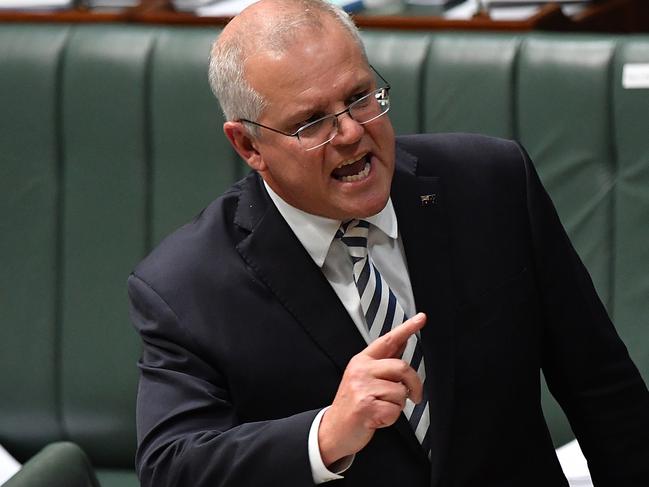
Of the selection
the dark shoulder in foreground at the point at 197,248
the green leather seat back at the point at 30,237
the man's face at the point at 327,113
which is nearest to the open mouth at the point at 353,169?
the man's face at the point at 327,113

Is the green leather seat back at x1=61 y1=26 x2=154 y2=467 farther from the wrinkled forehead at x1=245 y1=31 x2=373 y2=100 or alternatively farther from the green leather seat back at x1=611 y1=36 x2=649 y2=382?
the wrinkled forehead at x1=245 y1=31 x2=373 y2=100

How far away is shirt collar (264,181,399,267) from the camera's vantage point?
173 centimetres

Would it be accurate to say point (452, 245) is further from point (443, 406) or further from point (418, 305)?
point (443, 406)

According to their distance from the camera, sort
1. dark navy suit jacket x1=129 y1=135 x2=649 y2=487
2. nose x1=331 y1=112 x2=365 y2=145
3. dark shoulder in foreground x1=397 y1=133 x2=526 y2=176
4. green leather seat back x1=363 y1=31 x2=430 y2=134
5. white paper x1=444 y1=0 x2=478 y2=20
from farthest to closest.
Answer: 1. white paper x1=444 y1=0 x2=478 y2=20
2. green leather seat back x1=363 y1=31 x2=430 y2=134
3. dark shoulder in foreground x1=397 y1=133 x2=526 y2=176
4. dark navy suit jacket x1=129 y1=135 x2=649 y2=487
5. nose x1=331 y1=112 x2=365 y2=145

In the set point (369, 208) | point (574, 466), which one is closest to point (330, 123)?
point (369, 208)

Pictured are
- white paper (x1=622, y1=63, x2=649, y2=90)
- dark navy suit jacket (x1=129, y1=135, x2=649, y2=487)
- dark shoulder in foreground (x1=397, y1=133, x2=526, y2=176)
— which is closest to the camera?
dark navy suit jacket (x1=129, y1=135, x2=649, y2=487)

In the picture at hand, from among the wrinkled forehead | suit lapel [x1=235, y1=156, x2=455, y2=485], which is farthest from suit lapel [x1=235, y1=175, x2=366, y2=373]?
the wrinkled forehead

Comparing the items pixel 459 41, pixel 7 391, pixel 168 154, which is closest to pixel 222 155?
pixel 168 154

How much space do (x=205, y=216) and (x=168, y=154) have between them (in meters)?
0.90

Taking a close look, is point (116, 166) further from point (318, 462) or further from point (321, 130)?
point (318, 462)

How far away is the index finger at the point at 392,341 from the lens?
4.70 ft

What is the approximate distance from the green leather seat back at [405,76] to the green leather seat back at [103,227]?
525 millimetres

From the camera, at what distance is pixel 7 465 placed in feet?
8.79

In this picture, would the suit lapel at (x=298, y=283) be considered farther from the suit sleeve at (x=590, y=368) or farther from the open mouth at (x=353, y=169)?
the suit sleeve at (x=590, y=368)
